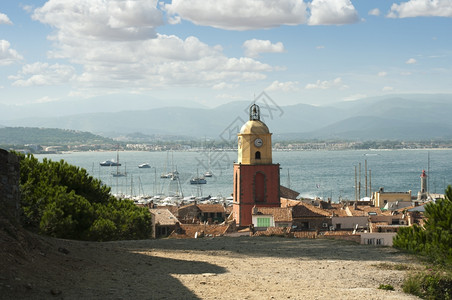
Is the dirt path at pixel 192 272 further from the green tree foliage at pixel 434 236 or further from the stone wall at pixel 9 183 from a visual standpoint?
the stone wall at pixel 9 183

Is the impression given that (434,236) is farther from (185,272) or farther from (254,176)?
(254,176)

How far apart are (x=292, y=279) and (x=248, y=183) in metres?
27.7

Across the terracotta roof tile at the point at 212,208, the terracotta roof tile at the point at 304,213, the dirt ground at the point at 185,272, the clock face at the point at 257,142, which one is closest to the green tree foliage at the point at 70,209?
the dirt ground at the point at 185,272

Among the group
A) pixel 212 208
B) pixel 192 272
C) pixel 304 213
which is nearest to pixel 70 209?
pixel 192 272

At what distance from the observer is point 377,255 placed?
53.1 feet

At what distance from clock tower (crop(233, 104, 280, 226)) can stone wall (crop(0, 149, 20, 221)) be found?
2662cm

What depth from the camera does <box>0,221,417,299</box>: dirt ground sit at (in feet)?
32.5

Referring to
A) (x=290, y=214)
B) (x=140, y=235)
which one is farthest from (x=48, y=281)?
(x=290, y=214)

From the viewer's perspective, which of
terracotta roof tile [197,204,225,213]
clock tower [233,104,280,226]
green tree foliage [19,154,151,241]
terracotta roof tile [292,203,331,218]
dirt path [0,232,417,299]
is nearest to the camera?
dirt path [0,232,417,299]

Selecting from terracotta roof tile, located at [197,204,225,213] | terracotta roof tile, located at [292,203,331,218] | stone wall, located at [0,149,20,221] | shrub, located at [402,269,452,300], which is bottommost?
terracotta roof tile, located at [197,204,225,213]

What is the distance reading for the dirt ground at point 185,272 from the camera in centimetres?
991

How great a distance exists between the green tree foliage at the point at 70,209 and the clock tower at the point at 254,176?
14.8 metres

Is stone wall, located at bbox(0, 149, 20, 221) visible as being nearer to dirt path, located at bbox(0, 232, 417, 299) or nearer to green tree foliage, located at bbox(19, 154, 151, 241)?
dirt path, located at bbox(0, 232, 417, 299)

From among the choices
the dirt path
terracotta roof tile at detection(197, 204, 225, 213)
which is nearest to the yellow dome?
terracotta roof tile at detection(197, 204, 225, 213)
